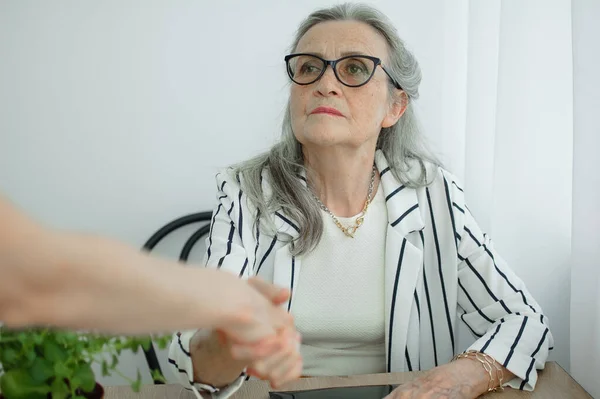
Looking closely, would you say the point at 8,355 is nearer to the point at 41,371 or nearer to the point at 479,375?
the point at 41,371

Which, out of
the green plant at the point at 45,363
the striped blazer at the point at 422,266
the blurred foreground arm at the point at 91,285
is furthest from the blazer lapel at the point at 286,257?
the blurred foreground arm at the point at 91,285

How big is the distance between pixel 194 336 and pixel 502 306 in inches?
28.0

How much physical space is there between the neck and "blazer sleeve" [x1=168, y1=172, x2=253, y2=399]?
0.20 meters

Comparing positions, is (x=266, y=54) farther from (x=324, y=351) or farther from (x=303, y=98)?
(x=324, y=351)

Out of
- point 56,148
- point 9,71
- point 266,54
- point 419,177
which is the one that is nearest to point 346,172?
point 419,177

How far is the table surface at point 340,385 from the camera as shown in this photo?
1211 millimetres

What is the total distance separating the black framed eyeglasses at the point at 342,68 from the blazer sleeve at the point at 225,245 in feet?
0.99

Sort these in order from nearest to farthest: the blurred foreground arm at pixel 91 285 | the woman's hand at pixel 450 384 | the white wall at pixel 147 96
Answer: the blurred foreground arm at pixel 91 285 < the woman's hand at pixel 450 384 < the white wall at pixel 147 96

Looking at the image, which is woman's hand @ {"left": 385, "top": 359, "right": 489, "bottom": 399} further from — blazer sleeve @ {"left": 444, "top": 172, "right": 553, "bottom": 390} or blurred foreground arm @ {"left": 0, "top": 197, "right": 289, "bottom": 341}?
blurred foreground arm @ {"left": 0, "top": 197, "right": 289, "bottom": 341}

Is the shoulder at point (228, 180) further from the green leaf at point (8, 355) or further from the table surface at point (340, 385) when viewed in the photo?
the green leaf at point (8, 355)

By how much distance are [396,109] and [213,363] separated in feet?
3.01

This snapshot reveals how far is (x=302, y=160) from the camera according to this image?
1.77 meters

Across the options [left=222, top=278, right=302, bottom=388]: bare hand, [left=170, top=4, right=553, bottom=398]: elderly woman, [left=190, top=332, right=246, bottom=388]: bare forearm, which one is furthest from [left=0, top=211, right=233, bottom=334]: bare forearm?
[left=170, top=4, right=553, bottom=398]: elderly woman

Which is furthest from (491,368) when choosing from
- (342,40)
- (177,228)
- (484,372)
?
(177,228)
